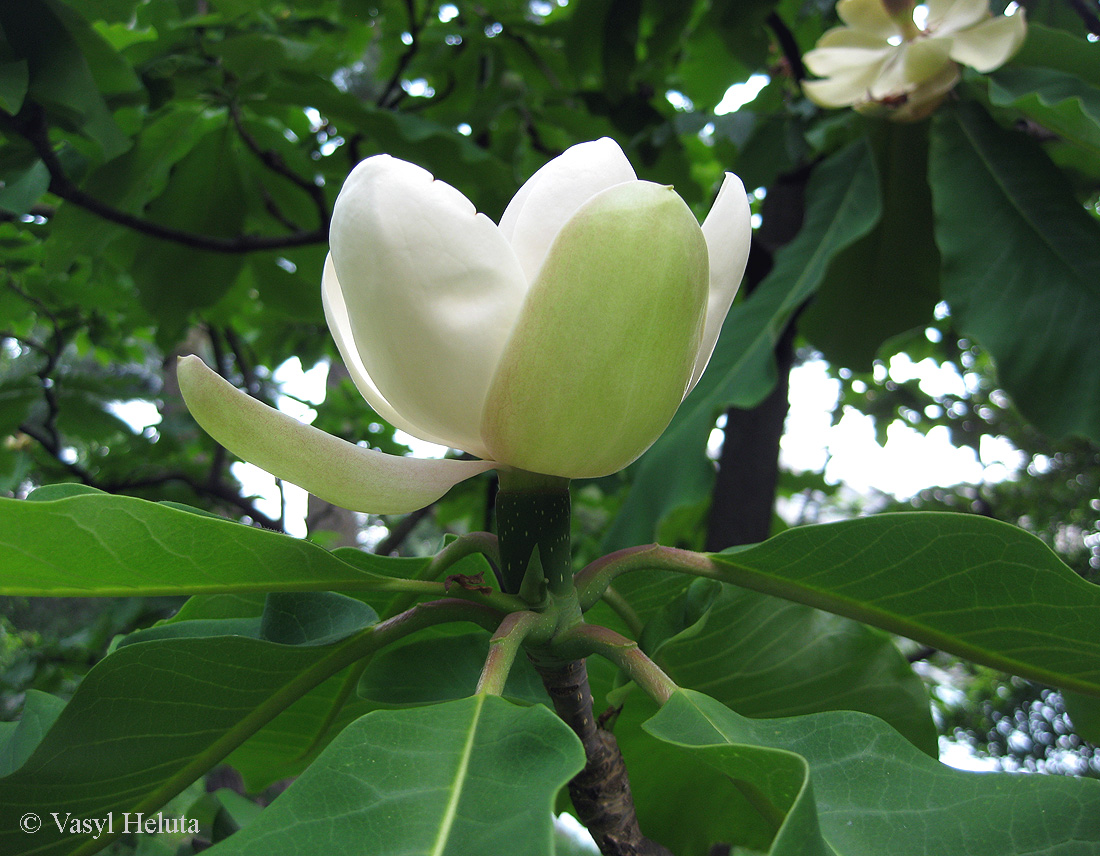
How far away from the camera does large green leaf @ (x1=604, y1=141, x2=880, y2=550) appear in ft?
3.06

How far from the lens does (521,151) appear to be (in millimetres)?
1649

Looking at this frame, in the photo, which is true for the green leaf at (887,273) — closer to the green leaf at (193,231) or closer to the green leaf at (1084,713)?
the green leaf at (1084,713)

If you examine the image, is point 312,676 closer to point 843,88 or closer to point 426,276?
point 426,276

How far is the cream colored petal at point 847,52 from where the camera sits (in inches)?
45.4

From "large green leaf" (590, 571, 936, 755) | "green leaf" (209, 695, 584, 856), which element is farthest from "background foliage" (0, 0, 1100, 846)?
"green leaf" (209, 695, 584, 856)

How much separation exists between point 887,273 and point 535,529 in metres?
1.13

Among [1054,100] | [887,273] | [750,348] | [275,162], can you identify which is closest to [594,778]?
[750,348]

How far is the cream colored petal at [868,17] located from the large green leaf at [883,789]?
101 cm

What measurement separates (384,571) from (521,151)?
1.29 m

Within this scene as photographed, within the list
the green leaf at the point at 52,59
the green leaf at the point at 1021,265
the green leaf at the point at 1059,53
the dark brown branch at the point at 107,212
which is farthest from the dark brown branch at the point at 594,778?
the green leaf at the point at 1059,53

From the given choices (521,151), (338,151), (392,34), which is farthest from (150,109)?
(392,34)

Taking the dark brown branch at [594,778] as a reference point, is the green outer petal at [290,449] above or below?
above

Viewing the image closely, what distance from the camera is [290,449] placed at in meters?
0.40

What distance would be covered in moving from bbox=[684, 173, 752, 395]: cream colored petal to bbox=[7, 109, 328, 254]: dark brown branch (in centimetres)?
98
